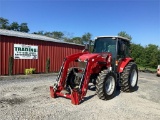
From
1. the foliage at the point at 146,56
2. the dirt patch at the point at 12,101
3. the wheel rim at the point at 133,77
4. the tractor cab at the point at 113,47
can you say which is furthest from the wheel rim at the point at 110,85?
the foliage at the point at 146,56

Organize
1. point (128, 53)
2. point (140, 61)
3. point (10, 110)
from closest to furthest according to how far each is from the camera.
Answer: point (10, 110) < point (128, 53) < point (140, 61)

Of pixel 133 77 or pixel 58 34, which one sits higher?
pixel 58 34

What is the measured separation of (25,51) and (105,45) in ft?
29.7

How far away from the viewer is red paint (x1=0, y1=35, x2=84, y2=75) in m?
15.0

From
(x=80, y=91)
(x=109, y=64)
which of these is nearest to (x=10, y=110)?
(x=80, y=91)

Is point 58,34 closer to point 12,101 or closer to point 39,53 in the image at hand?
point 39,53

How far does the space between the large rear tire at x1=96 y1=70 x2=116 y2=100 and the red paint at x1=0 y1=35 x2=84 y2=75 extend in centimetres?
956

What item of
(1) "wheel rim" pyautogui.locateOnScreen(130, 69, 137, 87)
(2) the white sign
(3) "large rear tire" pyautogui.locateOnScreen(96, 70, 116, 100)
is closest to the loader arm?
(3) "large rear tire" pyautogui.locateOnScreen(96, 70, 116, 100)

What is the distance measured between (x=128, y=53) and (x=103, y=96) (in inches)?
142

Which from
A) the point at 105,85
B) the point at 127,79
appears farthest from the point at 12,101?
the point at 127,79

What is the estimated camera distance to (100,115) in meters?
5.91

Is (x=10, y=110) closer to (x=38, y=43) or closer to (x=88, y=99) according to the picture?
(x=88, y=99)

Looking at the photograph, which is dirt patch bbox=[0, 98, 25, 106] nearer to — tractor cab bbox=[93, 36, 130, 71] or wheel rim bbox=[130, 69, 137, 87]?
tractor cab bbox=[93, 36, 130, 71]

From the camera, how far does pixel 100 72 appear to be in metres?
8.48
